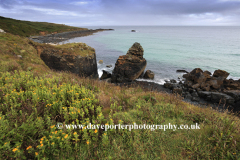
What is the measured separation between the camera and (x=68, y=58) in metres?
17.7

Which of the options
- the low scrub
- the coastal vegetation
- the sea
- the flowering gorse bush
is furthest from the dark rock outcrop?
the flowering gorse bush

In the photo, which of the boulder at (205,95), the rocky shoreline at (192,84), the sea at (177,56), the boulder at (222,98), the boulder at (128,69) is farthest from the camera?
the sea at (177,56)

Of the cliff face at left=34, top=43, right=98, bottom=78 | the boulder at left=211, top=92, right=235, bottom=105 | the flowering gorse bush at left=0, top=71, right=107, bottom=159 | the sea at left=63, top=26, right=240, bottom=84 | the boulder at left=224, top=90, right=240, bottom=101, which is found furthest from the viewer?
the sea at left=63, top=26, right=240, bottom=84

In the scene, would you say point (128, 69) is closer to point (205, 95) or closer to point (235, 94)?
point (205, 95)

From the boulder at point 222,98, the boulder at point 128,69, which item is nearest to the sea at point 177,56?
the boulder at point 128,69

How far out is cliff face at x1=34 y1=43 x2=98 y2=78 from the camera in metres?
17.2

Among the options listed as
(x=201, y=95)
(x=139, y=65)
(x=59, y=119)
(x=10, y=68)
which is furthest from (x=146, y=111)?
(x=139, y=65)

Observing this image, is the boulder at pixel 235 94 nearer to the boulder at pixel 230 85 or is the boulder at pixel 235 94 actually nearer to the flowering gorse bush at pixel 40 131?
the boulder at pixel 230 85

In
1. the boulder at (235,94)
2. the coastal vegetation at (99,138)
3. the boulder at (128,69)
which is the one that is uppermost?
the coastal vegetation at (99,138)

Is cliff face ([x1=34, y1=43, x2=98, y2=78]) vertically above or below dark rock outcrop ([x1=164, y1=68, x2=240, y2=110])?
above

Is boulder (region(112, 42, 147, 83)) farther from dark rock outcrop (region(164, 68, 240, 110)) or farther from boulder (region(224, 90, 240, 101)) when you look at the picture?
boulder (region(224, 90, 240, 101))

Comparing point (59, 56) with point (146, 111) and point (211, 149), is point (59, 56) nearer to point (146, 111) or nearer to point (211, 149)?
point (146, 111)

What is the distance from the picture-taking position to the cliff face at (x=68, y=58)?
17.2 m

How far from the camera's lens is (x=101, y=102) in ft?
17.1
